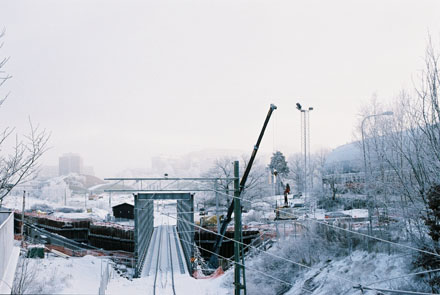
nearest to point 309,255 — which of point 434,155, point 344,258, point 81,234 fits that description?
point 344,258

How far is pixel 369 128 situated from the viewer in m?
24.4

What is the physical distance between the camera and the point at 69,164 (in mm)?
167000

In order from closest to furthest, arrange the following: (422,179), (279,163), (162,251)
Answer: (422,179)
(162,251)
(279,163)

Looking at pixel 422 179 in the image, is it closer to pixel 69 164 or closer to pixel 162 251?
pixel 162 251

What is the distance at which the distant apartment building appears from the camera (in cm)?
16575

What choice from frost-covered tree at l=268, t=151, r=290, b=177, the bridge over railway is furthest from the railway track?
frost-covered tree at l=268, t=151, r=290, b=177

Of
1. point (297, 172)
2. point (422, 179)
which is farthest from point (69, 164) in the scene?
point (422, 179)

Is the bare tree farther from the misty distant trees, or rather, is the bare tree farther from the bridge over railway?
the misty distant trees

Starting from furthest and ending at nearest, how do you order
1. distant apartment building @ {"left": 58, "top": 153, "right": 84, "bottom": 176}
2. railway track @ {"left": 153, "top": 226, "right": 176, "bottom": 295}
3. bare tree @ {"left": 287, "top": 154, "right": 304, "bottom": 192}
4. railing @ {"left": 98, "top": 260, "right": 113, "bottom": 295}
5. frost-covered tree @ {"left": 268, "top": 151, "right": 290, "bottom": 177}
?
distant apartment building @ {"left": 58, "top": 153, "right": 84, "bottom": 176}
bare tree @ {"left": 287, "top": 154, "right": 304, "bottom": 192}
frost-covered tree @ {"left": 268, "top": 151, "right": 290, "bottom": 177}
railway track @ {"left": 153, "top": 226, "right": 176, "bottom": 295}
railing @ {"left": 98, "top": 260, "right": 113, "bottom": 295}

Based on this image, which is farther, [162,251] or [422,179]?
[162,251]

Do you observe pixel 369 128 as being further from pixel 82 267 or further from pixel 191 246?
pixel 82 267

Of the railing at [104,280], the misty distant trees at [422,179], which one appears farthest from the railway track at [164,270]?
the misty distant trees at [422,179]

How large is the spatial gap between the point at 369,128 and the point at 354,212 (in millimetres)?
8794

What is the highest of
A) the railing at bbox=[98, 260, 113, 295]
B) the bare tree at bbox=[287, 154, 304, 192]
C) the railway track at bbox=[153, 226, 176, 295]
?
the bare tree at bbox=[287, 154, 304, 192]
